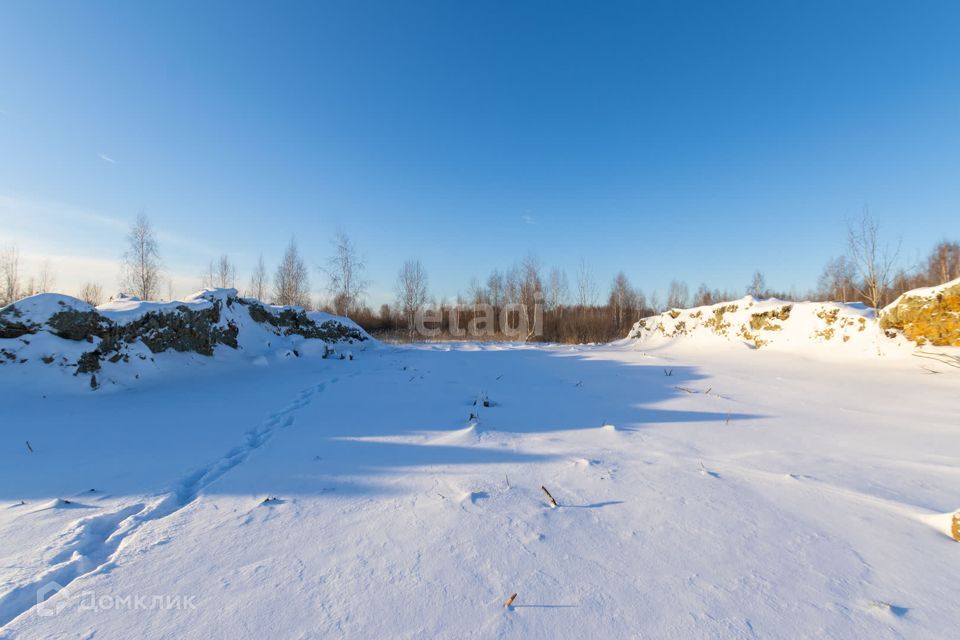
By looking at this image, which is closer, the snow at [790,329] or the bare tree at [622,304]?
the snow at [790,329]

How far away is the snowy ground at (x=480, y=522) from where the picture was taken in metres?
1.06

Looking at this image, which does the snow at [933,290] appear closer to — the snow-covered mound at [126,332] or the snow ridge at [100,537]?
the snow ridge at [100,537]

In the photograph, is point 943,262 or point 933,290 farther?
point 943,262

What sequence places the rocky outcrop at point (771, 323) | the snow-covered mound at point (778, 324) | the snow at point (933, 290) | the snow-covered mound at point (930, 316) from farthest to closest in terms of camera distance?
the rocky outcrop at point (771, 323)
the snow-covered mound at point (778, 324)
the snow at point (933, 290)
the snow-covered mound at point (930, 316)

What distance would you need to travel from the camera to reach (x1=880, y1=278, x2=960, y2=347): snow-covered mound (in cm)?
506

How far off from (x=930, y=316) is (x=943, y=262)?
34.1 metres

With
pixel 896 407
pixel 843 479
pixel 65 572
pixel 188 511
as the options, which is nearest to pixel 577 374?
Answer: pixel 896 407

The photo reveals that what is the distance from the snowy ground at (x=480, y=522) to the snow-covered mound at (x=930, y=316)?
2644mm

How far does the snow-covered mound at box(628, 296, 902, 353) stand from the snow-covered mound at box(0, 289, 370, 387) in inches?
394

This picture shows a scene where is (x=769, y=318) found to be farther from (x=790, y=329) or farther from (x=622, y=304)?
(x=622, y=304)

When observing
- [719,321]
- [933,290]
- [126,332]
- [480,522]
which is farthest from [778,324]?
[126,332]

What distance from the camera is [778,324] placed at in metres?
8.02

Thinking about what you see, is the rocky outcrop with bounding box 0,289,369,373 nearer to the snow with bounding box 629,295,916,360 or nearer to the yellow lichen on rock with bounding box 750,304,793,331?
the snow with bounding box 629,295,916,360

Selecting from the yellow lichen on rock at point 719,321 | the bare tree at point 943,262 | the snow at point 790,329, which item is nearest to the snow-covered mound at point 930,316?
the snow at point 790,329
